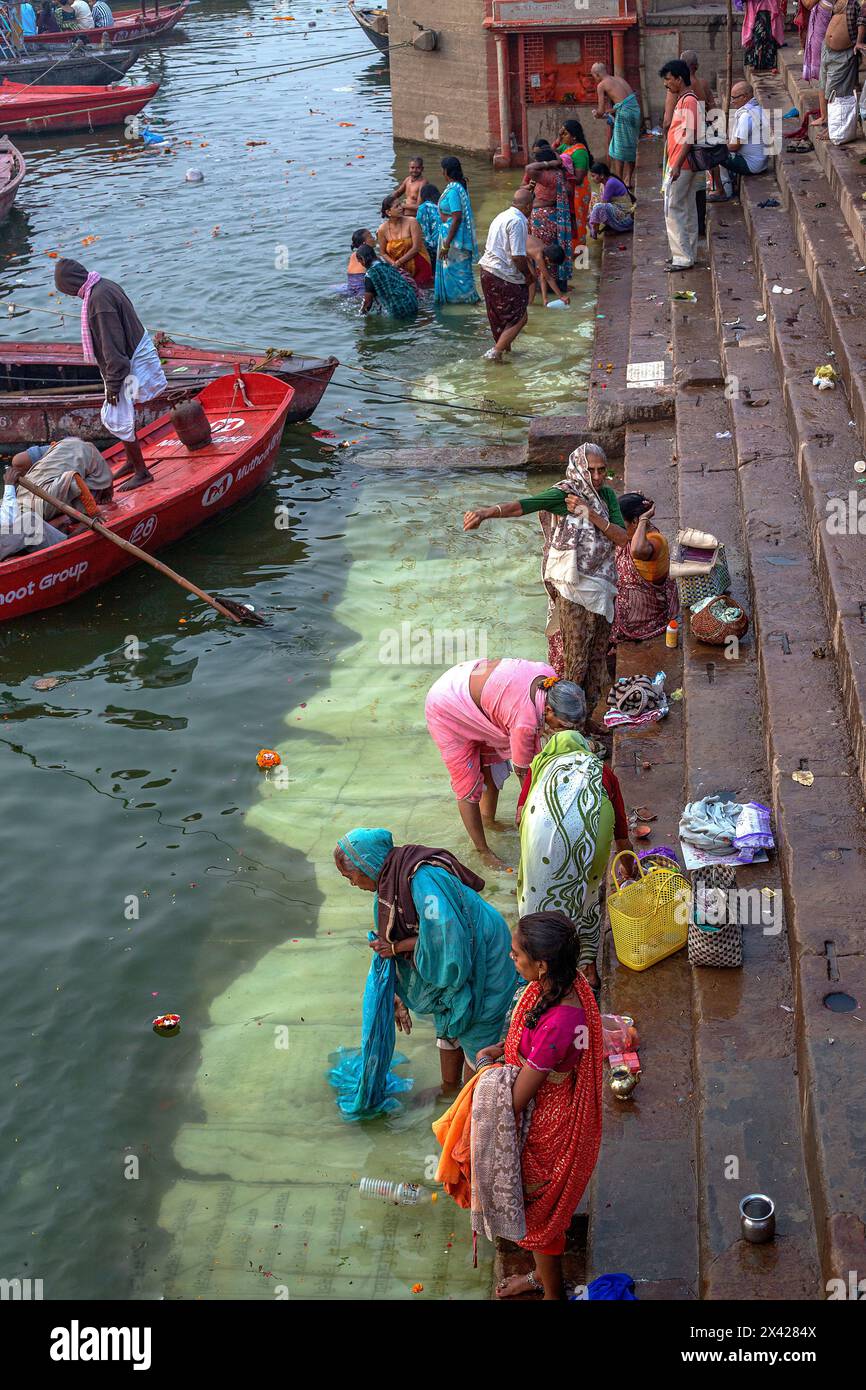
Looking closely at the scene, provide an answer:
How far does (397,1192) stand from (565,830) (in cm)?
142

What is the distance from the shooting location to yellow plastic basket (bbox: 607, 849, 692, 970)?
493cm

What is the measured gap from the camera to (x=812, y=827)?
498 centimetres

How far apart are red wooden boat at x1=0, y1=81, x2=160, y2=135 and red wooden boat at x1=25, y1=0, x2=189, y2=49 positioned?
5.71 metres

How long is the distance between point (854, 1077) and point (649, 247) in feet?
36.7

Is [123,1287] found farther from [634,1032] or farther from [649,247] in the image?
[649,247]

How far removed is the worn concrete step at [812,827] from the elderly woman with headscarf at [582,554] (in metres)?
0.74

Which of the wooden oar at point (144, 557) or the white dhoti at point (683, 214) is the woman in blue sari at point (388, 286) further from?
the wooden oar at point (144, 557)

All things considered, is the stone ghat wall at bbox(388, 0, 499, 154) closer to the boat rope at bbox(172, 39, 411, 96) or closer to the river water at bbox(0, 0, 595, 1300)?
the river water at bbox(0, 0, 595, 1300)

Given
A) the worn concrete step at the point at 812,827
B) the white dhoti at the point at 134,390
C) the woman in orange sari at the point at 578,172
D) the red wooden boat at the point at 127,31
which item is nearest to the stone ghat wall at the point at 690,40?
the woman in orange sari at the point at 578,172

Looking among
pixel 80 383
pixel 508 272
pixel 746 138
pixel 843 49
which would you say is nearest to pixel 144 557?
pixel 80 383

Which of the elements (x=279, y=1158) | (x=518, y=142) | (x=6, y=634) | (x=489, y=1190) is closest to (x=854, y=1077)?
(x=489, y=1190)

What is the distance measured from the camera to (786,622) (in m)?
6.25

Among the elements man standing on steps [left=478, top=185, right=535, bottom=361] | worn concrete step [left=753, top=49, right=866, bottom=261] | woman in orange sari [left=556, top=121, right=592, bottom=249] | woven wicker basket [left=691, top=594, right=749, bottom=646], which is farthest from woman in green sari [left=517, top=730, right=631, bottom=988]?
woman in orange sari [left=556, top=121, right=592, bottom=249]
